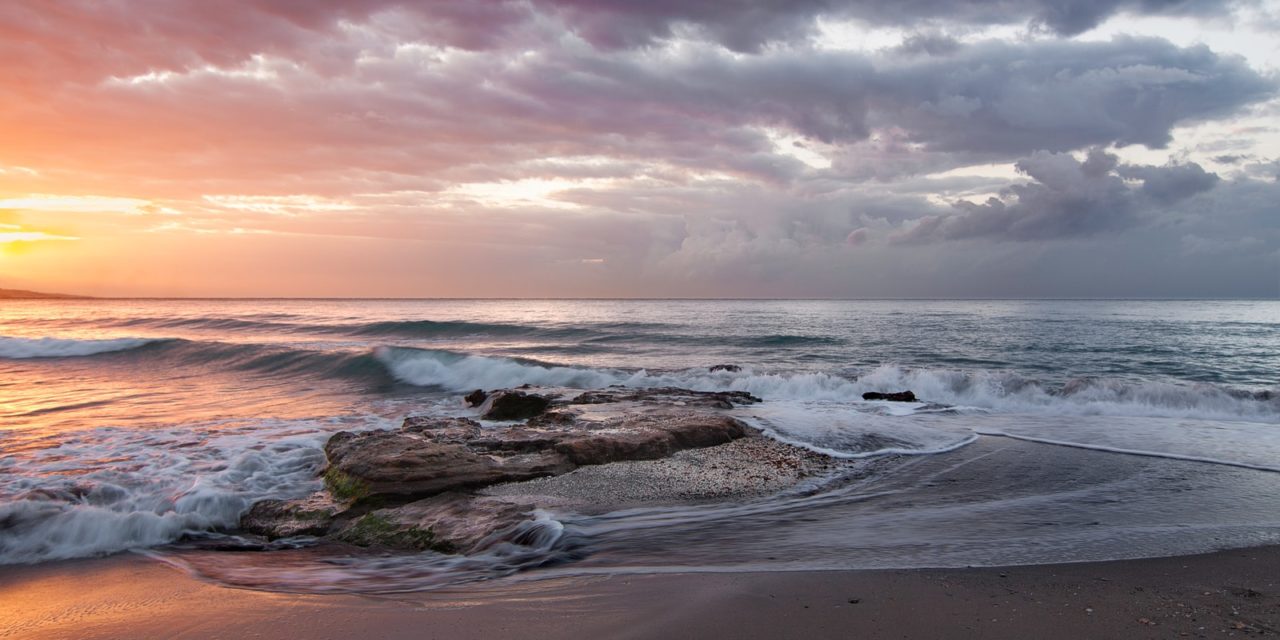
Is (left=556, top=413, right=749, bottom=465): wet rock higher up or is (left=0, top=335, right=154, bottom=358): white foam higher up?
(left=556, top=413, right=749, bottom=465): wet rock

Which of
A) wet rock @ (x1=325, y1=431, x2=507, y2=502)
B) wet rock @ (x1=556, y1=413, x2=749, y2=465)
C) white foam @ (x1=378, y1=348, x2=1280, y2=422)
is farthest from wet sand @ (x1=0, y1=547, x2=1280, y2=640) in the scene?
white foam @ (x1=378, y1=348, x2=1280, y2=422)

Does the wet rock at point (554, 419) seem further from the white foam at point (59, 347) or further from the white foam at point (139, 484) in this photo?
the white foam at point (59, 347)

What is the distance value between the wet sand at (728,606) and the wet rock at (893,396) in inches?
371

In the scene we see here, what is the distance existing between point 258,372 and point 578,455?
1737cm

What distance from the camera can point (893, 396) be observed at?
14094 mm

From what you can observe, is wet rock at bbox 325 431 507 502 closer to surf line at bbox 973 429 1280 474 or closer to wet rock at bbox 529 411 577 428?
wet rock at bbox 529 411 577 428

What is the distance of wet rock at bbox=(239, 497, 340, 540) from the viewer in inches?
223

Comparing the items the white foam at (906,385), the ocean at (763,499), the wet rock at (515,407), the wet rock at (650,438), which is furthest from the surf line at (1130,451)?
the wet rock at (515,407)

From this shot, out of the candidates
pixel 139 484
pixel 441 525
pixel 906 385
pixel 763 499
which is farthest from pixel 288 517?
pixel 906 385

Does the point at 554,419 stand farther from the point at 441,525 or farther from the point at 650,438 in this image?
the point at 441,525

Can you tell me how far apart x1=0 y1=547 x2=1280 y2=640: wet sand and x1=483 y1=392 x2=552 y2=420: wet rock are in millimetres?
6948

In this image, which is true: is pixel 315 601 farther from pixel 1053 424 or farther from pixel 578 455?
pixel 1053 424

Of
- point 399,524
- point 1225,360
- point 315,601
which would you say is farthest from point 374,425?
point 1225,360

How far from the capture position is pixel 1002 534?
5.11 m
